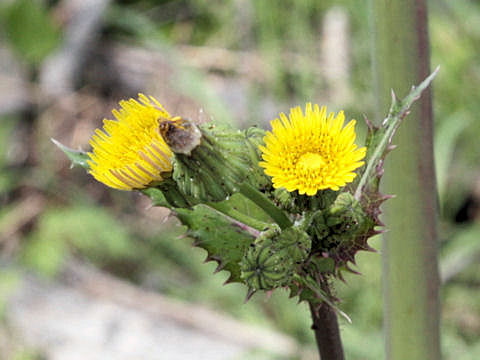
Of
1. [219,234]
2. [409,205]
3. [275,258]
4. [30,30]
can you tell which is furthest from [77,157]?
[30,30]

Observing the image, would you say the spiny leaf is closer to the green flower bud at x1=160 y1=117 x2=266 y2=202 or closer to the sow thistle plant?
the sow thistle plant

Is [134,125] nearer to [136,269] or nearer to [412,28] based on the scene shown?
Answer: [412,28]

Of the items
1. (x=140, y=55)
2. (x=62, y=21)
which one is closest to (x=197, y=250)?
(x=140, y=55)

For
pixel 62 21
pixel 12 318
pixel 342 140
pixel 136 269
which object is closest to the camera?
pixel 342 140

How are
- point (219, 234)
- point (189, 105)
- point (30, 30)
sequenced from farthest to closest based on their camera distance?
1. point (189, 105)
2. point (30, 30)
3. point (219, 234)

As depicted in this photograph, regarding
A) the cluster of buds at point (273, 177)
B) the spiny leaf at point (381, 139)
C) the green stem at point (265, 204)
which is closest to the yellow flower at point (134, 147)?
the cluster of buds at point (273, 177)

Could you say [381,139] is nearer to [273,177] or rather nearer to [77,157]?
[273,177]
